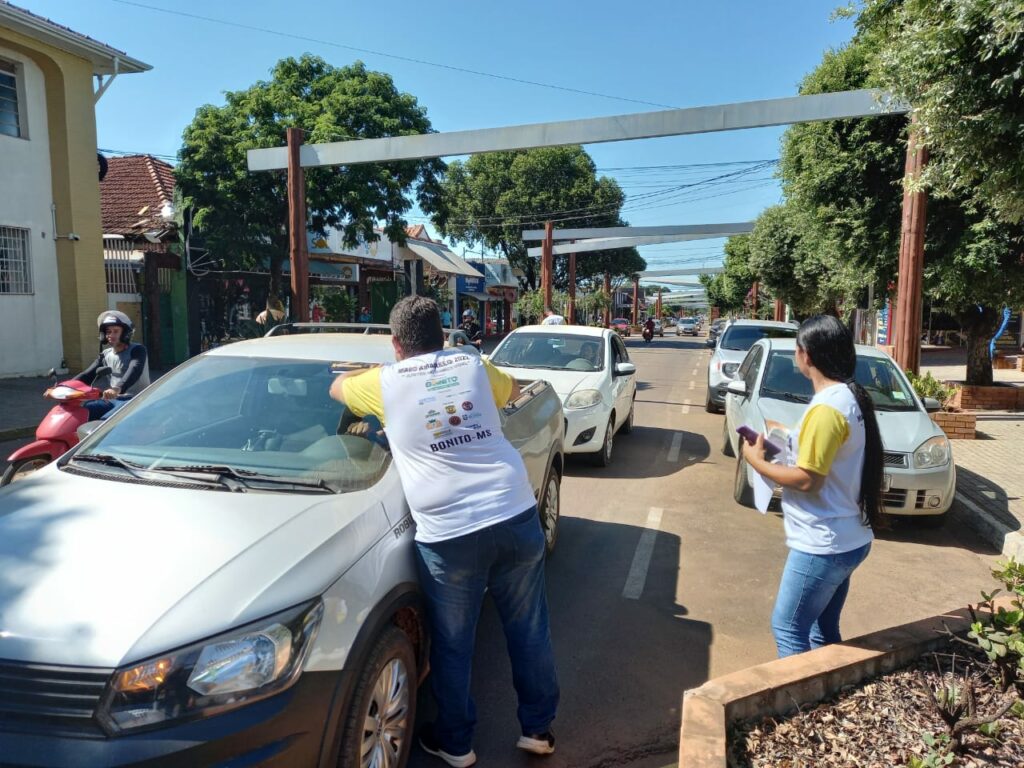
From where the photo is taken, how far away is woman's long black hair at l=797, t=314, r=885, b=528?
2.88 meters

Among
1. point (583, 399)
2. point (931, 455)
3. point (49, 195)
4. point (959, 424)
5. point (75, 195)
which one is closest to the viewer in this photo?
point (931, 455)

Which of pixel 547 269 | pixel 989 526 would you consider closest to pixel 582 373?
pixel 989 526

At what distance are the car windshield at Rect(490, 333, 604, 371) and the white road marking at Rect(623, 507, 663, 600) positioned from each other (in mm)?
2770

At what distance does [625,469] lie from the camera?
8.48 metres

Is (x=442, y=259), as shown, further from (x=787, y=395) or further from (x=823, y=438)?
(x=823, y=438)

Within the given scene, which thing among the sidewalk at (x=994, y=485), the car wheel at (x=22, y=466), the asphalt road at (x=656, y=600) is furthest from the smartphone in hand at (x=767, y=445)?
the car wheel at (x=22, y=466)

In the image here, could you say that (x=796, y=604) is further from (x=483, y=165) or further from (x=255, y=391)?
(x=483, y=165)

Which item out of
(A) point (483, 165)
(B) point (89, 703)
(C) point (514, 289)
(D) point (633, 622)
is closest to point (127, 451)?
(B) point (89, 703)

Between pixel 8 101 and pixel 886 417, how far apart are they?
17.1m

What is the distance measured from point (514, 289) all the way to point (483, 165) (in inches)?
492

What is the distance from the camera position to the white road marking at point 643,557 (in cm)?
487

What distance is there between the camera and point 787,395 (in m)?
7.11

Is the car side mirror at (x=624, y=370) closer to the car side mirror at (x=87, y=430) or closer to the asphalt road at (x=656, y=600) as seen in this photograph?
the asphalt road at (x=656, y=600)

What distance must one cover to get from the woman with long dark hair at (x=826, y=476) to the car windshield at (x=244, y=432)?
166 centimetres
